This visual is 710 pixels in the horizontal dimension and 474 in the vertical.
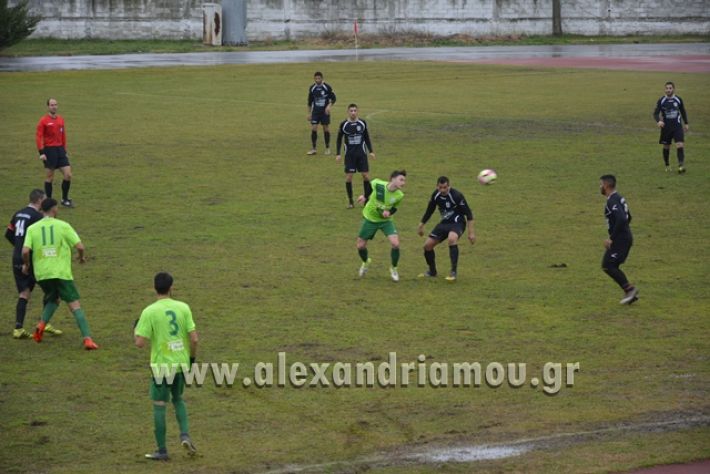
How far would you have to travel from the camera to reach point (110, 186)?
1171 inches

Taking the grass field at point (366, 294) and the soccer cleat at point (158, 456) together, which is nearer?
the soccer cleat at point (158, 456)

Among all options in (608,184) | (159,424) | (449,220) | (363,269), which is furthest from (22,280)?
(608,184)

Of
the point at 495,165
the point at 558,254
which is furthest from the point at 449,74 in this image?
the point at 558,254

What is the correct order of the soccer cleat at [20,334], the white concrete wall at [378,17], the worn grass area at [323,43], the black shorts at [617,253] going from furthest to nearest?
the white concrete wall at [378,17] → the worn grass area at [323,43] → the black shorts at [617,253] → the soccer cleat at [20,334]

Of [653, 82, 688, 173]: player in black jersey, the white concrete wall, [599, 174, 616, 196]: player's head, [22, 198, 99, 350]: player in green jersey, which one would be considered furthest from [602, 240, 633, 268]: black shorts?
the white concrete wall

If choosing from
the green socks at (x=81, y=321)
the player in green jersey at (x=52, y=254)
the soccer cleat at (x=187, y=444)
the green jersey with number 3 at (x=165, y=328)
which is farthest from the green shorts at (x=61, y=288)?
the soccer cleat at (x=187, y=444)

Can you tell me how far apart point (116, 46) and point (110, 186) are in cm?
4530

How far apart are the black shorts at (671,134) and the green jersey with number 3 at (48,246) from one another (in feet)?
65.4

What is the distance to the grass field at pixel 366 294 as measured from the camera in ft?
42.5

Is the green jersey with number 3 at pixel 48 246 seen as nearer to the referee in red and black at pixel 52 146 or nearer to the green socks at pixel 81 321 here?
the green socks at pixel 81 321

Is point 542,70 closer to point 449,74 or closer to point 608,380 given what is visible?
point 449,74

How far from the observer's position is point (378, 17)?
79062 millimetres

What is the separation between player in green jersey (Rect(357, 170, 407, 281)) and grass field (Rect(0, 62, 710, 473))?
599 millimetres

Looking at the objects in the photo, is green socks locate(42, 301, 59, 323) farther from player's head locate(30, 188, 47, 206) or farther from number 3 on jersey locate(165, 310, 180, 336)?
number 3 on jersey locate(165, 310, 180, 336)
